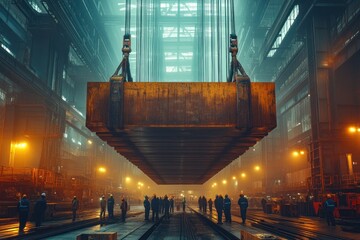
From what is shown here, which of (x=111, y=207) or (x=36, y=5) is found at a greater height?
(x=36, y=5)

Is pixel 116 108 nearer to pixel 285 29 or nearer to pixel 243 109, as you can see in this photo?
pixel 243 109

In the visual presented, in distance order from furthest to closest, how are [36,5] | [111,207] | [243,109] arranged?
1. [36,5]
2. [111,207]
3. [243,109]

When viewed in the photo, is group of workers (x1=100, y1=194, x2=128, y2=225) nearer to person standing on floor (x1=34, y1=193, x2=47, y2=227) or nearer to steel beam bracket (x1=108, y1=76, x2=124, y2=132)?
person standing on floor (x1=34, y1=193, x2=47, y2=227)

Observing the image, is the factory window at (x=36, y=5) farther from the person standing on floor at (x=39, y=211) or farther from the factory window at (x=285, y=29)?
the factory window at (x=285, y=29)

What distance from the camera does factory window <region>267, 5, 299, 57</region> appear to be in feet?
124

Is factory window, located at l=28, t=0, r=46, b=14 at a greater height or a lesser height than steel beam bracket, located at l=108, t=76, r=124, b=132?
greater

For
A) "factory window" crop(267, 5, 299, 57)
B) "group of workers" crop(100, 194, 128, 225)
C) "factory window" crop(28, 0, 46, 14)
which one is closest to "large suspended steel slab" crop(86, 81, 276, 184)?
"group of workers" crop(100, 194, 128, 225)

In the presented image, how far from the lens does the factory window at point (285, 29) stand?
124 ft

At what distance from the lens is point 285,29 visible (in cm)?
4209

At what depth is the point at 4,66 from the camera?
2697cm

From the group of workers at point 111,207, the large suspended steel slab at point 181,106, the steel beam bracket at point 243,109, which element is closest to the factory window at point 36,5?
the group of workers at point 111,207

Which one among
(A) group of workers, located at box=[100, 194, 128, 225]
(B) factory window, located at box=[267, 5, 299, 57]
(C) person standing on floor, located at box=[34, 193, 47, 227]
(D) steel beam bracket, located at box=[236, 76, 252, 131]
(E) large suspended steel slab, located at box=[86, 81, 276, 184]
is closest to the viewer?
(D) steel beam bracket, located at box=[236, 76, 252, 131]

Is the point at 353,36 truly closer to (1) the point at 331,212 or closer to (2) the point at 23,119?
(1) the point at 331,212

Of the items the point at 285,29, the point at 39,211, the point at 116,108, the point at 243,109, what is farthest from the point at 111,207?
the point at 285,29
